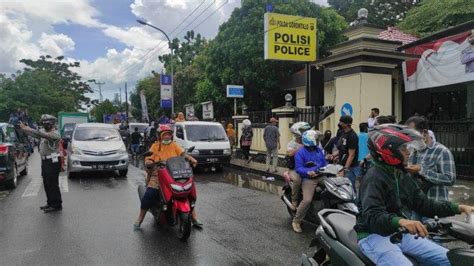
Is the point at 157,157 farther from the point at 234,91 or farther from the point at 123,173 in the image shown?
the point at 234,91

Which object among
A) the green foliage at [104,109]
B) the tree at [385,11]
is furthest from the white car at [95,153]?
the green foliage at [104,109]

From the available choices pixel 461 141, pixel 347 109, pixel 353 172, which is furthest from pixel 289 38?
pixel 353 172

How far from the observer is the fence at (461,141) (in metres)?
11.2

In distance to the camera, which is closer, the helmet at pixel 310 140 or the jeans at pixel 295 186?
the helmet at pixel 310 140

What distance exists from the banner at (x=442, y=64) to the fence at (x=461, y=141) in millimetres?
1112

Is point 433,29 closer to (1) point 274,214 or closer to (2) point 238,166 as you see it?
(2) point 238,166

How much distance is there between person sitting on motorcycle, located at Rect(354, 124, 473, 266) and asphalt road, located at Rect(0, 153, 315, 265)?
2.38 m

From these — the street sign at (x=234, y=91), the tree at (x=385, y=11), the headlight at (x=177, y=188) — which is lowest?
the headlight at (x=177, y=188)

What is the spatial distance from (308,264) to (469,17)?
54.8 feet

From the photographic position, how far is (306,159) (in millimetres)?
6562

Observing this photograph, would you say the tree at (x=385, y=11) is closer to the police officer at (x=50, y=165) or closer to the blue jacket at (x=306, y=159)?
the blue jacket at (x=306, y=159)

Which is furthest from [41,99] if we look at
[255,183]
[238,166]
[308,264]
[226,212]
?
[308,264]

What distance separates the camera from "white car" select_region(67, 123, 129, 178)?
12.8m

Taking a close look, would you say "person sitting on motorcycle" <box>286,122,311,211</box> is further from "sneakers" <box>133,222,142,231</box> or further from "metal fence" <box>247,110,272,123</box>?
"metal fence" <box>247,110,272,123</box>
